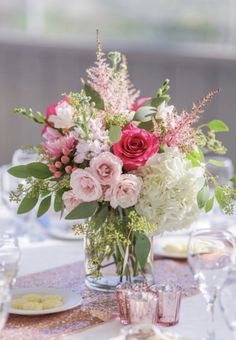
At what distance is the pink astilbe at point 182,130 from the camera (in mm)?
1581

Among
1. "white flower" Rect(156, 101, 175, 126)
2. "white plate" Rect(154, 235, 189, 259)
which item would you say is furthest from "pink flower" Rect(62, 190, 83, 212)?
"white plate" Rect(154, 235, 189, 259)

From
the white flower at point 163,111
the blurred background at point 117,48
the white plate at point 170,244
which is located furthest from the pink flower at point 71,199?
the blurred background at point 117,48

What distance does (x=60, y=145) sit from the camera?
63.9 inches

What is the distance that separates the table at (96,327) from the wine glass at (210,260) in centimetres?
4

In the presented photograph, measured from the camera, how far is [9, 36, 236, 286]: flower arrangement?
1.57m

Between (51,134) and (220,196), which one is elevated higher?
(51,134)

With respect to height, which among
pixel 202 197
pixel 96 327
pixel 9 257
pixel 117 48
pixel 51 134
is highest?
pixel 117 48

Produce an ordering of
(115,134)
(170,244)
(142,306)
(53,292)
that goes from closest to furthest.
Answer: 1. (142,306)
2. (115,134)
3. (53,292)
4. (170,244)

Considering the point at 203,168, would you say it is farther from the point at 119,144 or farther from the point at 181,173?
the point at 119,144

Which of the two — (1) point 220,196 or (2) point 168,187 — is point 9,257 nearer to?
(2) point 168,187

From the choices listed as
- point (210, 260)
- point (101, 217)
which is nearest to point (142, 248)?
point (101, 217)

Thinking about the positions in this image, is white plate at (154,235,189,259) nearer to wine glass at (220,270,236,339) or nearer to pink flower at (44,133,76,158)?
→ pink flower at (44,133,76,158)

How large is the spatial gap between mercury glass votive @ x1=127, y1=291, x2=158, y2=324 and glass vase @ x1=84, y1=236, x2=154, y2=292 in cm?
21

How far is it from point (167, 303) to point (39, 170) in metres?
0.38
